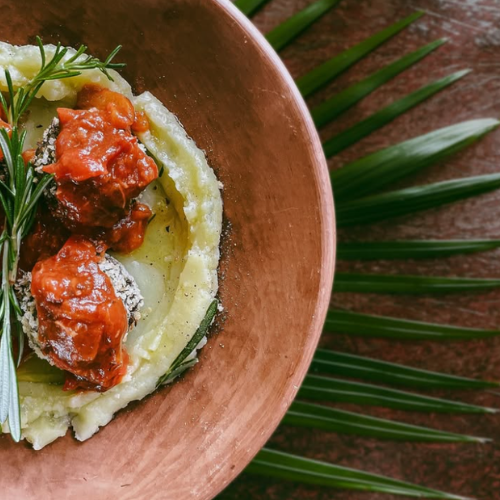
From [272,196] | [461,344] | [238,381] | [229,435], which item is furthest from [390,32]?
[229,435]

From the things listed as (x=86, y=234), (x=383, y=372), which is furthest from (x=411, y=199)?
(x=86, y=234)

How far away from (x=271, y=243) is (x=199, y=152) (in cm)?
42

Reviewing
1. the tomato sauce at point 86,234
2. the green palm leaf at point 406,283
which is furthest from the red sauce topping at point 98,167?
the green palm leaf at point 406,283

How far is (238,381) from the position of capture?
6.48ft

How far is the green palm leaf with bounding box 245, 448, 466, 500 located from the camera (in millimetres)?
2637

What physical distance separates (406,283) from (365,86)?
3.03 ft

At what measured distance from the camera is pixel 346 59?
97.5 inches

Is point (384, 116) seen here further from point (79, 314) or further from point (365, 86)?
point (79, 314)

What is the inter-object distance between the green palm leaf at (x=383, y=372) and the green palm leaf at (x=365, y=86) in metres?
1.11

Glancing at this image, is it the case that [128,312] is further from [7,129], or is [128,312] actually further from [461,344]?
[461,344]

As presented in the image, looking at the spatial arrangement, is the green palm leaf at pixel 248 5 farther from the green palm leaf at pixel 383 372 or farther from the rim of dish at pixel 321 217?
the green palm leaf at pixel 383 372

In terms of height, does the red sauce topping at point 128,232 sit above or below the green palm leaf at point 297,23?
below

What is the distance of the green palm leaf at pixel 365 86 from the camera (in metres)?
2.49

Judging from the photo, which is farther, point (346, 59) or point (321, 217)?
point (346, 59)
